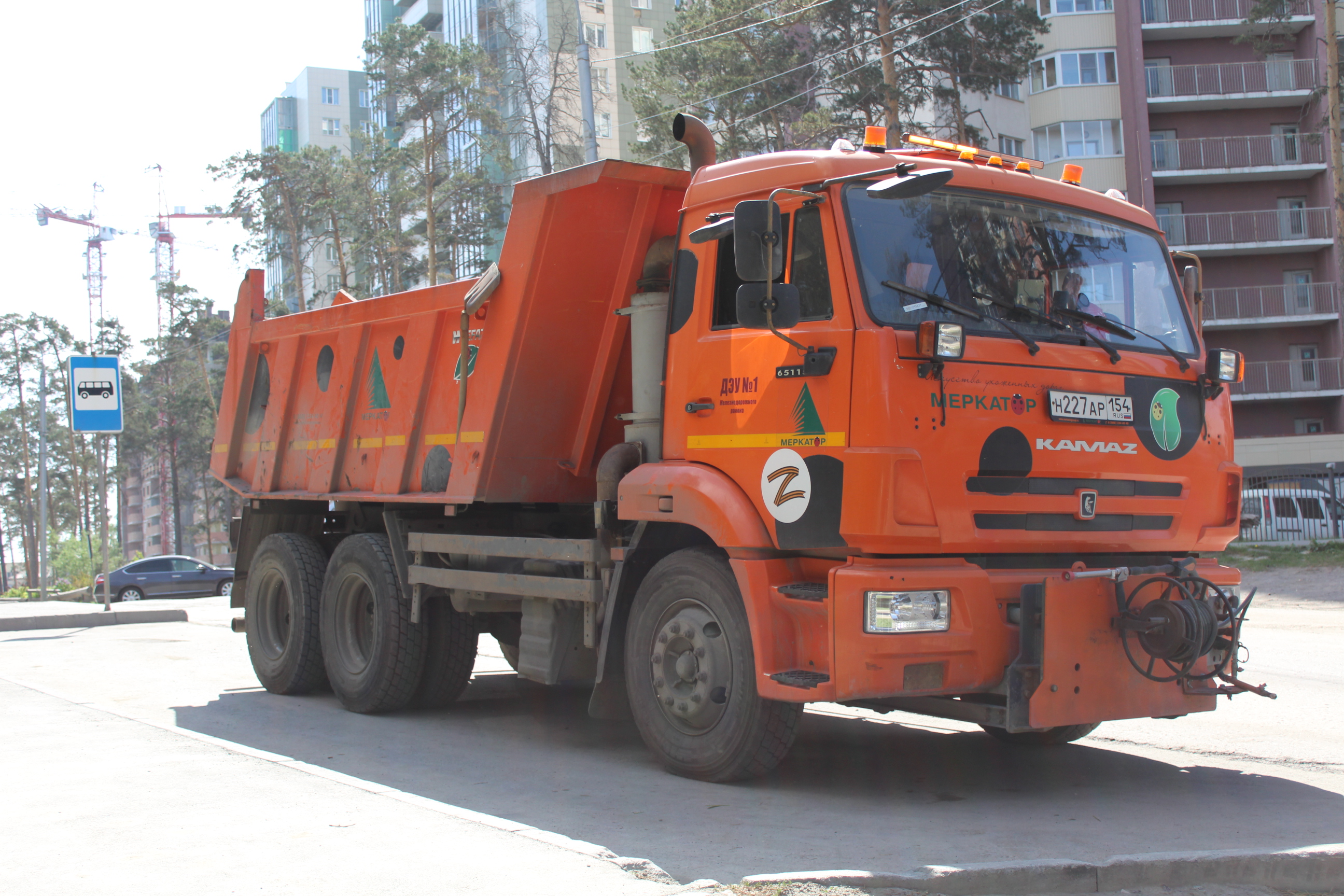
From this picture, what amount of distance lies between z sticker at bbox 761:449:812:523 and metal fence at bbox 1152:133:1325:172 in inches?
1926

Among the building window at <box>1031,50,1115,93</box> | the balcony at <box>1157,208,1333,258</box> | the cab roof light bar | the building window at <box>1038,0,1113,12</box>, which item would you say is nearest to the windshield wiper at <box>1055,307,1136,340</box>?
the cab roof light bar

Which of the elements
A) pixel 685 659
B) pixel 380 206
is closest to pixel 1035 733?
pixel 685 659

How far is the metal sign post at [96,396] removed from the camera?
19.6m

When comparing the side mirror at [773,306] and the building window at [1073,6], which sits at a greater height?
the building window at [1073,6]

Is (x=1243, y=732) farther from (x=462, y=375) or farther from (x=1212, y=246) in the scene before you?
(x=1212, y=246)

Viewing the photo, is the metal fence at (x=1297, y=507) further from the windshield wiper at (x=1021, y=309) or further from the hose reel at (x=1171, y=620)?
the windshield wiper at (x=1021, y=309)

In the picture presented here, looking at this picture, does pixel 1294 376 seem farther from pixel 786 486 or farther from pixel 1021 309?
pixel 786 486

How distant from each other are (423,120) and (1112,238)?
124 ft

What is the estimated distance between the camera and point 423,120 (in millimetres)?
41250

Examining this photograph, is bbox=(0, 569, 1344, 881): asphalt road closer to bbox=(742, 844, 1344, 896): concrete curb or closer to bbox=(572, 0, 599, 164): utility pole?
bbox=(742, 844, 1344, 896): concrete curb

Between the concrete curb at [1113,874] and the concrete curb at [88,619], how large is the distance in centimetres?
1758

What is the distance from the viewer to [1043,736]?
7.09 metres

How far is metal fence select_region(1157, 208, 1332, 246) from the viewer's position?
49.3 meters

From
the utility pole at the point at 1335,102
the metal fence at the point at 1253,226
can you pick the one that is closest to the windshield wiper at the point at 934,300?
the utility pole at the point at 1335,102
